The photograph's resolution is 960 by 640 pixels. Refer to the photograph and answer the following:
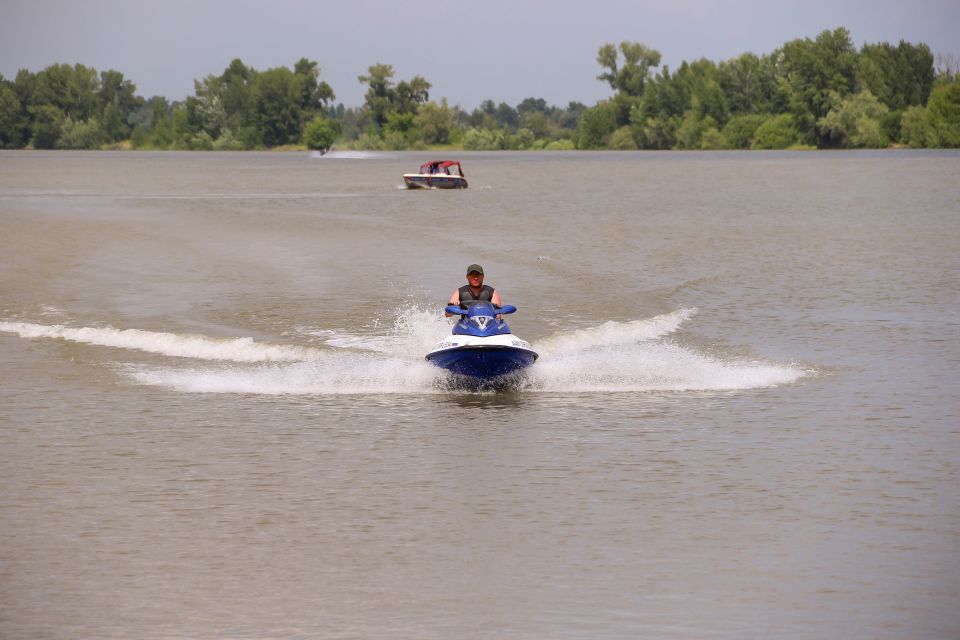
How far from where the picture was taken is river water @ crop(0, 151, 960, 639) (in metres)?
11.6

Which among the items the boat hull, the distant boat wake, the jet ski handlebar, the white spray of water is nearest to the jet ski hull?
the distant boat wake

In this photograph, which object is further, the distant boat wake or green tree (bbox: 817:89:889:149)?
green tree (bbox: 817:89:889:149)

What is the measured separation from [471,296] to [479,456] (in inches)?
210

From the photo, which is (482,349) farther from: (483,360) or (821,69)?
(821,69)

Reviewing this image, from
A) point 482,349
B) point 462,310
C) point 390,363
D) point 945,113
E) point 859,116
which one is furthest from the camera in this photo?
point 859,116

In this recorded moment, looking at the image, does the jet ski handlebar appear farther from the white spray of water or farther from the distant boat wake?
the white spray of water

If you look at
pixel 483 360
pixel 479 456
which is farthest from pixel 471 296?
pixel 479 456

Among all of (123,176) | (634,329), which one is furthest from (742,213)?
(123,176)

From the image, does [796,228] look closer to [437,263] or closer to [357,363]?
[437,263]

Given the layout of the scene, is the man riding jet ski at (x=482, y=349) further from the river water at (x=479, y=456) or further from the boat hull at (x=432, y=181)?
the boat hull at (x=432, y=181)

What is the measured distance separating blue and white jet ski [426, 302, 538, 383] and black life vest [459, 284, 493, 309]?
67 centimetres

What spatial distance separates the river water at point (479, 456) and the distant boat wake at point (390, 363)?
0.32ft

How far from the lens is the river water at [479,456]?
11.6 metres

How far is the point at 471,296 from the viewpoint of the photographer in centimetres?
2189
